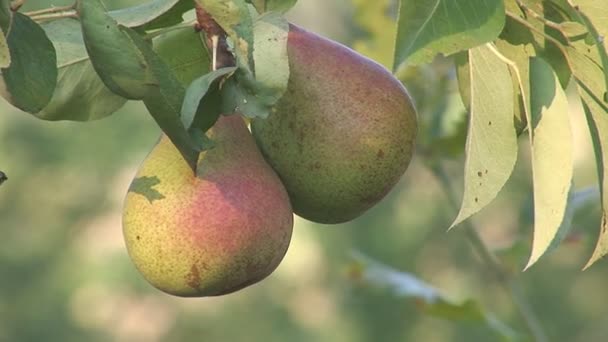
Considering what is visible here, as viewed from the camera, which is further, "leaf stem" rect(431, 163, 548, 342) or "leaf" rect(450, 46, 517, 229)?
"leaf stem" rect(431, 163, 548, 342)

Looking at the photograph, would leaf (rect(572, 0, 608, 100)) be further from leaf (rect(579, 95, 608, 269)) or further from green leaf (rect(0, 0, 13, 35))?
green leaf (rect(0, 0, 13, 35))

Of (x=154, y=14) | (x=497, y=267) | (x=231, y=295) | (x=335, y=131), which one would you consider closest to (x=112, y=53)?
(x=154, y=14)

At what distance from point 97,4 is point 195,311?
19.4ft

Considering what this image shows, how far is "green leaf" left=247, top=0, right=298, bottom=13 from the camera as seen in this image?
1.34 metres

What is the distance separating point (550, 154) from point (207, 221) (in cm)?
29

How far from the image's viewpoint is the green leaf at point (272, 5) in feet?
4.40

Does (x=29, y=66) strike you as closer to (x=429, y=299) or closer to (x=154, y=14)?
(x=154, y=14)

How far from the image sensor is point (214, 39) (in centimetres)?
131

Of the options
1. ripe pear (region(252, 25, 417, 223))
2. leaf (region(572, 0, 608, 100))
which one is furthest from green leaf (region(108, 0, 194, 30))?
leaf (region(572, 0, 608, 100))

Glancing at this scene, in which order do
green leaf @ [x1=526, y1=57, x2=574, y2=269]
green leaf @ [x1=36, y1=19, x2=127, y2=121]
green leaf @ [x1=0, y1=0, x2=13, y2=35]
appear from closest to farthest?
green leaf @ [x1=0, y1=0, x2=13, y2=35]
green leaf @ [x1=526, y1=57, x2=574, y2=269]
green leaf @ [x1=36, y1=19, x2=127, y2=121]

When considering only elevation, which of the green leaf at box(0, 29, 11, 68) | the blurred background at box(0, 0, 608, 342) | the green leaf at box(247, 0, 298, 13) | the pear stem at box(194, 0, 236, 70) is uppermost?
the green leaf at box(0, 29, 11, 68)

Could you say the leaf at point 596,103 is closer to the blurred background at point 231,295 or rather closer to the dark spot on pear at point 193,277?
the dark spot on pear at point 193,277

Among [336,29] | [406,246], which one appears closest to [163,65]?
[336,29]

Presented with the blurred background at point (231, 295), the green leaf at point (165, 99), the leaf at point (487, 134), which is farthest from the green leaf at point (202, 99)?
Answer: the blurred background at point (231, 295)
